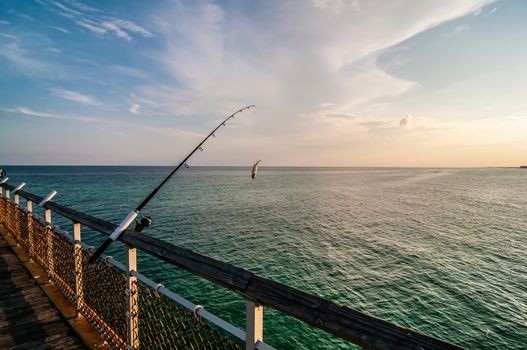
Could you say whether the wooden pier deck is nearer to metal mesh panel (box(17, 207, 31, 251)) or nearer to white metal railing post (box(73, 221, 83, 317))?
white metal railing post (box(73, 221, 83, 317))

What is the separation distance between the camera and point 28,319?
4129 mm

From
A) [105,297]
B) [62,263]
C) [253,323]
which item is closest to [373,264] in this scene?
[105,297]

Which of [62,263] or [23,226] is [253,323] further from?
[23,226]

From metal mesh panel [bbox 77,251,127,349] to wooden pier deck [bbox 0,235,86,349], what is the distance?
1.05 ft

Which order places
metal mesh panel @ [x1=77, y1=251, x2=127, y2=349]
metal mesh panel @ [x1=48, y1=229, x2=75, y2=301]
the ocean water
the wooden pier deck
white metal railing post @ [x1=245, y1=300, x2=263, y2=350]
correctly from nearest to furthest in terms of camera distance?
white metal railing post @ [x1=245, y1=300, x2=263, y2=350] < metal mesh panel @ [x1=77, y1=251, x2=127, y2=349] < the wooden pier deck < metal mesh panel @ [x1=48, y1=229, x2=75, y2=301] < the ocean water

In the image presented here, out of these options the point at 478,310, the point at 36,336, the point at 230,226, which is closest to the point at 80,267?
the point at 36,336

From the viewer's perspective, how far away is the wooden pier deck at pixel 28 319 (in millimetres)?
3627

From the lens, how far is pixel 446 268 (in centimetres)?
Result: 2053

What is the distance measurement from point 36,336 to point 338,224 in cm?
3262

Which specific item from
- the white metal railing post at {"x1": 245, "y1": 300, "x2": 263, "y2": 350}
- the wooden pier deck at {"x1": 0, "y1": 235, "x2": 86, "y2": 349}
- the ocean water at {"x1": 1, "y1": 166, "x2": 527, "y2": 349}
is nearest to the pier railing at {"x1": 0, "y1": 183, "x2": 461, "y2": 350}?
the white metal railing post at {"x1": 245, "y1": 300, "x2": 263, "y2": 350}

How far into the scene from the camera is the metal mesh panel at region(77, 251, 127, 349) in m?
3.46

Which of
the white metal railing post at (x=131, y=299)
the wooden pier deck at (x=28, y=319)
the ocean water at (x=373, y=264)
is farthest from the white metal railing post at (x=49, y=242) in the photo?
the ocean water at (x=373, y=264)

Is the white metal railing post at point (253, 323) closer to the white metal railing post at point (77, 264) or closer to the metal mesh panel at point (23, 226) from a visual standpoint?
the white metal railing post at point (77, 264)

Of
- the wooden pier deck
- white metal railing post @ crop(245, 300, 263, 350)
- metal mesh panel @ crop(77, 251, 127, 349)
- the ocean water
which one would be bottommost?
the ocean water
